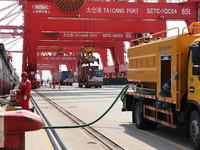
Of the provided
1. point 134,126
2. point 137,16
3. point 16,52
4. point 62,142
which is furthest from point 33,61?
point 16,52

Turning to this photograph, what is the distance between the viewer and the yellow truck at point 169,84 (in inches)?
296

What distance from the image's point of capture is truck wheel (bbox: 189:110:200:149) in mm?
7277

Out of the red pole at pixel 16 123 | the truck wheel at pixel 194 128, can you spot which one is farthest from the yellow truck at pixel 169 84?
the red pole at pixel 16 123

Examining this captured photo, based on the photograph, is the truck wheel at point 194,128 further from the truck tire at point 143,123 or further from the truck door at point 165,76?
the truck tire at point 143,123

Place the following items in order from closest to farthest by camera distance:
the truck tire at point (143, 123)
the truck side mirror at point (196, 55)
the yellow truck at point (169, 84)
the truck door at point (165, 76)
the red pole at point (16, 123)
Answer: the red pole at point (16, 123)
the truck side mirror at point (196, 55)
the yellow truck at point (169, 84)
the truck door at point (165, 76)
the truck tire at point (143, 123)

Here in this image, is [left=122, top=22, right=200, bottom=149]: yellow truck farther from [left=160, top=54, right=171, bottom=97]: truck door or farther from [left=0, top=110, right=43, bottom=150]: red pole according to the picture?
[left=0, top=110, right=43, bottom=150]: red pole

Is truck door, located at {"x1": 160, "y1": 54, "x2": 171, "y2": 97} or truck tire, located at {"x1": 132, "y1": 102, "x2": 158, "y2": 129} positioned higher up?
truck door, located at {"x1": 160, "y1": 54, "x2": 171, "y2": 97}

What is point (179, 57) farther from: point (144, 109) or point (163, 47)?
point (144, 109)

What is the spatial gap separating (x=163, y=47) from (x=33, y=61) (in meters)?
31.5

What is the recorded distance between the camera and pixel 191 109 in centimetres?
778

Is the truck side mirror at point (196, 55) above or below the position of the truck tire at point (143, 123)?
above

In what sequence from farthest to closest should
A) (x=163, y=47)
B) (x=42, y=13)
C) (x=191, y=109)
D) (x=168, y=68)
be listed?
(x=42, y=13), (x=168, y=68), (x=163, y=47), (x=191, y=109)

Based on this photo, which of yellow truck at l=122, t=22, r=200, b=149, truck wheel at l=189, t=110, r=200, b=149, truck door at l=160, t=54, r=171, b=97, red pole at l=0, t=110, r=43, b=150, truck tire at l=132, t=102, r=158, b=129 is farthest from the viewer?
truck tire at l=132, t=102, r=158, b=129

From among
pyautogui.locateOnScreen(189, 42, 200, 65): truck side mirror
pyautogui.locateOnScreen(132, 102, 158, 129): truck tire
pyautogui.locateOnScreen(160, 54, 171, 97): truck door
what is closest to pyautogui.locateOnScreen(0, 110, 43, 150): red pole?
pyautogui.locateOnScreen(189, 42, 200, 65): truck side mirror
